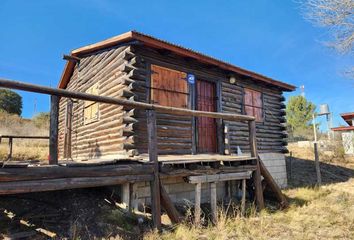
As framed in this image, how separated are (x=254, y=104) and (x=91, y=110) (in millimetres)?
6166

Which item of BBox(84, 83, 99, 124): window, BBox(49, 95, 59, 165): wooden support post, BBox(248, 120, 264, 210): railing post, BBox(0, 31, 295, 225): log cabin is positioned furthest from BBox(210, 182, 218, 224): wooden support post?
BBox(84, 83, 99, 124): window

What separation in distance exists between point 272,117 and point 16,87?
10723 mm

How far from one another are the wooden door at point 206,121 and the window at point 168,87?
742 millimetres

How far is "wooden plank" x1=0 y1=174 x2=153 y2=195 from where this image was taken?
382 centimetres

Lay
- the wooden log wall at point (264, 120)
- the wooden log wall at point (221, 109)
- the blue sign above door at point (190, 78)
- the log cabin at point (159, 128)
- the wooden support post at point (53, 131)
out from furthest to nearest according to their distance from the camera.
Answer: the wooden log wall at point (264, 120) < the blue sign above door at point (190, 78) < the wooden log wall at point (221, 109) < the log cabin at point (159, 128) < the wooden support post at point (53, 131)

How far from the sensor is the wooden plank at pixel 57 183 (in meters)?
3.82

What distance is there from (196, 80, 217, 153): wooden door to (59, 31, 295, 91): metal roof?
Answer: 87 centimetres

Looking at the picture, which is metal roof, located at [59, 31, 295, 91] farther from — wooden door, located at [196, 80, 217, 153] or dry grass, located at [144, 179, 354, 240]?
dry grass, located at [144, 179, 354, 240]

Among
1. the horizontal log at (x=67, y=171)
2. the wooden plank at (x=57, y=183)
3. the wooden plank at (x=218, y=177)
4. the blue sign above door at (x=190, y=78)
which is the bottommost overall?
the wooden plank at (x=218, y=177)

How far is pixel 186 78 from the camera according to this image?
31.0ft

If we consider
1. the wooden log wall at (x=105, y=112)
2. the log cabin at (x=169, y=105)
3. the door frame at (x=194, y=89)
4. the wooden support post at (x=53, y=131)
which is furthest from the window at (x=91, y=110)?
the wooden support post at (x=53, y=131)

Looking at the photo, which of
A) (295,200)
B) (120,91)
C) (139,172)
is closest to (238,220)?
(139,172)

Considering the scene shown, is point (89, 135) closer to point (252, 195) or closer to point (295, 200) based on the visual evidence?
point (252, 195)

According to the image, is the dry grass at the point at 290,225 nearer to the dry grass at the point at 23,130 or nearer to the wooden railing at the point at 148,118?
the wooden railing at the point at 148,118
